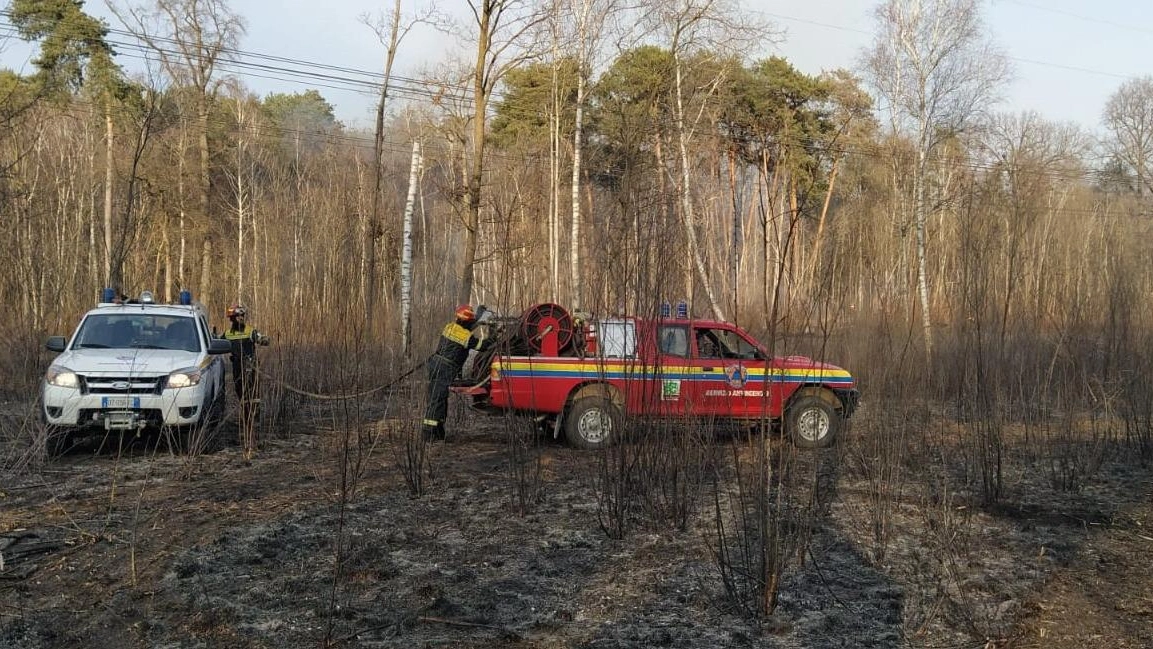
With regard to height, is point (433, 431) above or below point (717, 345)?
below

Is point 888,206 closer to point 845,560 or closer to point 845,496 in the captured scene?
point 845,496

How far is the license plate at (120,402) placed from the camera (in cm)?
859

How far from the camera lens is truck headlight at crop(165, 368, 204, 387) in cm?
889

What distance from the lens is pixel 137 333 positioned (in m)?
9.91

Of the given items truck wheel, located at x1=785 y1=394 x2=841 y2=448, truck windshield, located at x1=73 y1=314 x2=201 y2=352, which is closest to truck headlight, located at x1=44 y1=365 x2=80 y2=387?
truck windshield, located at x1=73 y1=314 x2=201 y2=352

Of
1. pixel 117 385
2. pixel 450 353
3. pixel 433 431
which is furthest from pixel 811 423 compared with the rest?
pixel 117 385

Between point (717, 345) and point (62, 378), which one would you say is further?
point (717, 345)

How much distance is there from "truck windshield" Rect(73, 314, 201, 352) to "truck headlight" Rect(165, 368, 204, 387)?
0.83 meters

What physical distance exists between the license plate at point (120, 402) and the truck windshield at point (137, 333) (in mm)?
1031

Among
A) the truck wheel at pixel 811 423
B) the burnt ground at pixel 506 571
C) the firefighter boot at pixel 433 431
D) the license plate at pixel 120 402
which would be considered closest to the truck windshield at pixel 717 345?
the truck wheel at pixel 811 423

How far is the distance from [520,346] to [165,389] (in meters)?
3.83

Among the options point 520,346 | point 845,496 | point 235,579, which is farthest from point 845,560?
point 520,346

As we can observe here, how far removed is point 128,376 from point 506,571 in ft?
17.4

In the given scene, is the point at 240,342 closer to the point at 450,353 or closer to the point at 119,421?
the point at 119,421
